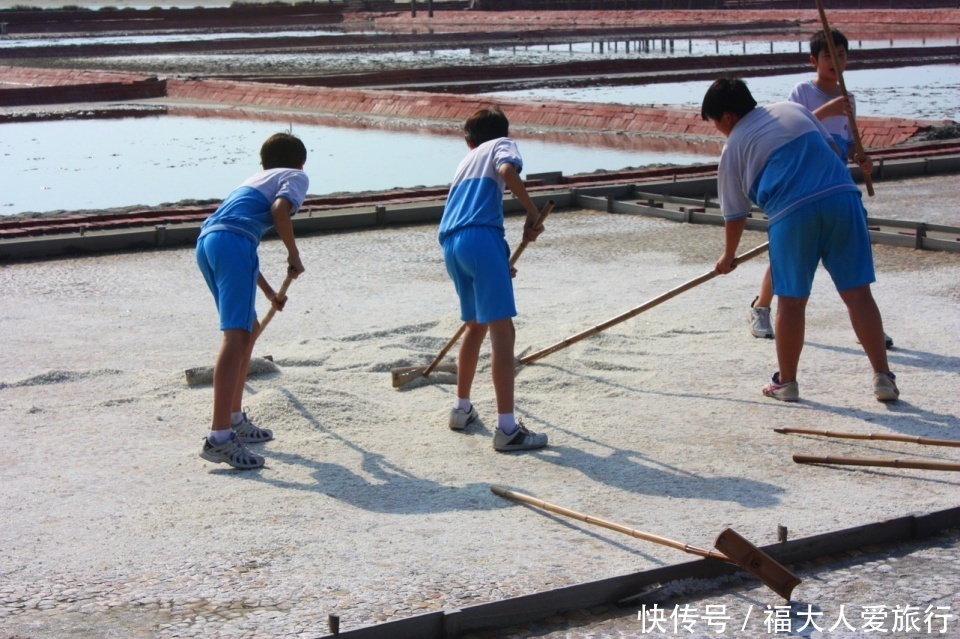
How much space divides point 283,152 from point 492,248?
0.93 metres

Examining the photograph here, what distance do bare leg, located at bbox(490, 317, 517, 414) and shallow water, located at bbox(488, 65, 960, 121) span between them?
15473 mm

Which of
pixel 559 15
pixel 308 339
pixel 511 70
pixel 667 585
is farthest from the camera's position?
pixel 559 15

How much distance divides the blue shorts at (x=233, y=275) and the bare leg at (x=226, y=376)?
0.05 m

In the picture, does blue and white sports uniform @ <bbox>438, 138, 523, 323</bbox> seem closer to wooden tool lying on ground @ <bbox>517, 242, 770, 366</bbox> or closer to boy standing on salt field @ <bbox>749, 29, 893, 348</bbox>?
wooden tool lying on ground @ <bbox>517, 242, 770, 366</bbox>

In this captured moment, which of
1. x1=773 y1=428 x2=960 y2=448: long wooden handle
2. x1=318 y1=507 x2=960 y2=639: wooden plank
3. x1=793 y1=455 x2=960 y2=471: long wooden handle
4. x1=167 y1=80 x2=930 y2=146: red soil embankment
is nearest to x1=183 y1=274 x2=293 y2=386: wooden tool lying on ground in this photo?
x1=773 y1=428 x2=960 y2=448: long wooden handle

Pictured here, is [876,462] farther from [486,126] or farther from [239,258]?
[239,258]

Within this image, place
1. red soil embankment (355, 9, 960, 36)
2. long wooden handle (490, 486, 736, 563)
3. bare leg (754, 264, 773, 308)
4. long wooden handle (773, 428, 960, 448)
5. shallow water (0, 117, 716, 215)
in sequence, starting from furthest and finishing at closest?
red soil embankment (355, 9, 960, 36) → shallow water (0, 117, 716, 215) → bare leg (754, 264, 773, 308) → long wooden handle (773, 428, 960, 448) → long wooden handle (490, 486, 736, 563)

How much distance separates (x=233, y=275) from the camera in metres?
4.92

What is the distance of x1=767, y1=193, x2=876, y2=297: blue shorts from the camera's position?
17.6 feet

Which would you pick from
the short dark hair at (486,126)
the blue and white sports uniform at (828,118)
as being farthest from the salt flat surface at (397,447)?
the short dark hair at (486,126)

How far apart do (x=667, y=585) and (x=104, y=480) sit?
220 centimetres

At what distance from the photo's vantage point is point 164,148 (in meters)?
17.6

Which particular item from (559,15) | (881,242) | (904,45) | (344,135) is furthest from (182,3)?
(881,242)

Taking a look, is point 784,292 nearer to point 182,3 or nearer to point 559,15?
point 559,15
